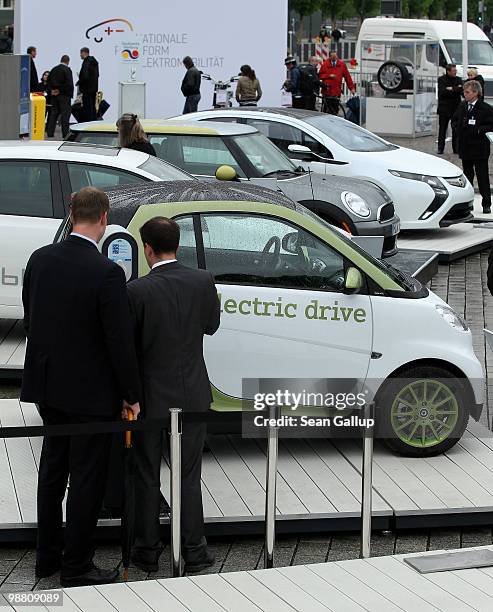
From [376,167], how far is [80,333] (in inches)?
457

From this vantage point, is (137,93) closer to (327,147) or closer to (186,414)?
(327,147)

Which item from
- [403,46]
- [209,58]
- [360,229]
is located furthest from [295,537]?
[209,58]

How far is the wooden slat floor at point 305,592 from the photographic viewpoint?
18.3 feet

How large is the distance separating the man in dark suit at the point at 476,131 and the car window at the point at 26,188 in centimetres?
967

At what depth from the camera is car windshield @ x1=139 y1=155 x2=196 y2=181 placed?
10.9 metres

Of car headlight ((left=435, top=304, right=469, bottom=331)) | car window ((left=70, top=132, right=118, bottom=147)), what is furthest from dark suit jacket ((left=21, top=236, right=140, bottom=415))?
car window ((left=70, top=132, right=118, bottom=147))

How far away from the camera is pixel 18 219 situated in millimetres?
10430

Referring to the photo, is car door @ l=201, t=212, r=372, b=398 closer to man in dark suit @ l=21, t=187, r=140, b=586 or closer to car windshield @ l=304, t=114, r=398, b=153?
man in dark suit @ l=21, t=187, r=140, b=586

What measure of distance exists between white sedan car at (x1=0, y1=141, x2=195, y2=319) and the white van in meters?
26.9

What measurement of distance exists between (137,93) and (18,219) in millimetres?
15198

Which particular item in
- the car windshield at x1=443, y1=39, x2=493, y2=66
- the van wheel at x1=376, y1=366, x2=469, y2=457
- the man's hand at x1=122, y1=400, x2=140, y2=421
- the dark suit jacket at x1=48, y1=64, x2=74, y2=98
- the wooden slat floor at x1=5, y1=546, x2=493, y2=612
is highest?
the car windshield at x1=443, y1=39, x2=493, y2=66

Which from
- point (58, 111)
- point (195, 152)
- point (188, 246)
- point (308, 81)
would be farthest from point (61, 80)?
point (188, 246)

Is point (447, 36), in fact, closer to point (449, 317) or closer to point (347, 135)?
point (347, 135)

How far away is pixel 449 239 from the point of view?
Result: 55.4 ft
